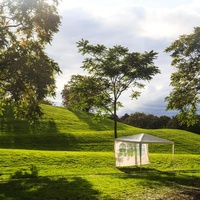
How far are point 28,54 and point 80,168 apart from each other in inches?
514

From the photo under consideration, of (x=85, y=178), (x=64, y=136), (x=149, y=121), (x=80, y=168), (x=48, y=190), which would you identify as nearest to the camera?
(x=48, y=190)

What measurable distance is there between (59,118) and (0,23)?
44563 mm

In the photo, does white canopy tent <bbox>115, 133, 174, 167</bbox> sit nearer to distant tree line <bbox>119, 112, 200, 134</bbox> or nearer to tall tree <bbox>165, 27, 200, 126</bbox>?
tall tree <bbox>165, 27, 200, 126</bbox>

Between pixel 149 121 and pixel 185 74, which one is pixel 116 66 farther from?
pixel 149 121

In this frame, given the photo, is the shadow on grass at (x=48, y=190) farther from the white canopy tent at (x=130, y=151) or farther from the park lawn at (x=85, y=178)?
the white canopy tent at (x=130, y=151)

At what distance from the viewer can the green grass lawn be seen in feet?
64.0

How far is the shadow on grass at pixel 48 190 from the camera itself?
18.2 metres

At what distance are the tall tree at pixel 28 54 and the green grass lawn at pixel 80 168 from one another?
21.5ft

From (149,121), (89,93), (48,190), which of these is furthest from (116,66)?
(149,121)

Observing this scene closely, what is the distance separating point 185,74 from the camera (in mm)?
37188

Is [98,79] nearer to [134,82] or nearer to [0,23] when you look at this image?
[134,82]

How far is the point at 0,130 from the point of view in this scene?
56.8 metres

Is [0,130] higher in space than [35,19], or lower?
lower

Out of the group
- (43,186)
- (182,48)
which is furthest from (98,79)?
(43,186)
